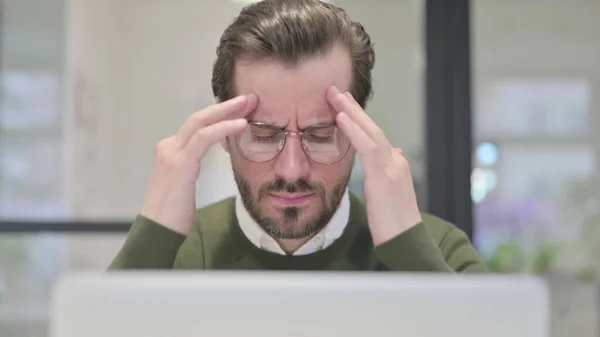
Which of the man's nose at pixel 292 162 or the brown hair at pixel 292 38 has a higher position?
the brown hair at pixel 292 38

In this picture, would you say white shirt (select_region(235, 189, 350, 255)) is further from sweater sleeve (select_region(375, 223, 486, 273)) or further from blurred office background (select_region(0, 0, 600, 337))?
blurred office background (select_region(0, 0, 600, 337))

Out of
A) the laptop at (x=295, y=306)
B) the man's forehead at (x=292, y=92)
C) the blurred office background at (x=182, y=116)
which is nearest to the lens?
the laptop at (x=295, y=306)

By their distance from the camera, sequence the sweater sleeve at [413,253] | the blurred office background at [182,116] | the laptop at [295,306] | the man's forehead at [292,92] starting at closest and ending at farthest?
the laptop at [295,306]
the sweater sleeve at [413,253]
the man's forehead at [292,92]
the blurred office background at [182,116]

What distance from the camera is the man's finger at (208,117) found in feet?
2.84

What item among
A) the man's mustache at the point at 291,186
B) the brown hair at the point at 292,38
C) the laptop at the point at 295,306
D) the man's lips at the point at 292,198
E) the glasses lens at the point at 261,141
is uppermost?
the brown hair at the point at 292,38

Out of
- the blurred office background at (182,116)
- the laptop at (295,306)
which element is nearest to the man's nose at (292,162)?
the laptop at (295,306)

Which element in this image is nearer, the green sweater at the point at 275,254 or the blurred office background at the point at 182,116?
the green sweater at the point at 275,254

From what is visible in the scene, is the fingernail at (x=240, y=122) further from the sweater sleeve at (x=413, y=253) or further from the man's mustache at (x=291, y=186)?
the sweater sleeve at (x=413, y=253)

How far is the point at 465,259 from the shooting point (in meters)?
0.95

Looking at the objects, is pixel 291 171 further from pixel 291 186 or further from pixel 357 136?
pixel 357 136

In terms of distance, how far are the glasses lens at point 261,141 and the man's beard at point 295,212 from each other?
1.8 inches

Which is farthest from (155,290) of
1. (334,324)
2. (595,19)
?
(595,19)

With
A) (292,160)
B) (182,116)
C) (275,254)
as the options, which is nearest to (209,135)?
(292,160)

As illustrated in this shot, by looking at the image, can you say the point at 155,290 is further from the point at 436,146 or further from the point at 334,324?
the point at 436,146
